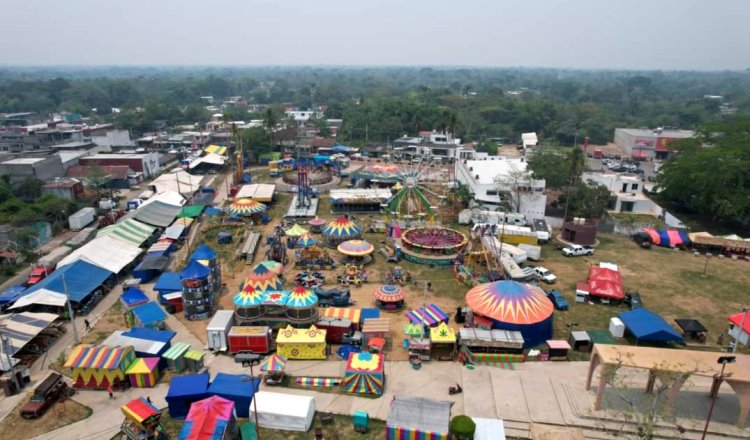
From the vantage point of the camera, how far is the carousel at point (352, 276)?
35.7 meters

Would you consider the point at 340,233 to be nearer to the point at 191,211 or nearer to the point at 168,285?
the point at 168,285

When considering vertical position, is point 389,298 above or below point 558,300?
above

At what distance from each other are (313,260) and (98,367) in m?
18.4

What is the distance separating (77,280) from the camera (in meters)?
32.5

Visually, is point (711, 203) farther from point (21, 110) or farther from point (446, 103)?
point (21, 110)

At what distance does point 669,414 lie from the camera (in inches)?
830

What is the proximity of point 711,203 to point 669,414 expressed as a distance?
3723cm

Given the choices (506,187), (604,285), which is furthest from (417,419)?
(506,187)

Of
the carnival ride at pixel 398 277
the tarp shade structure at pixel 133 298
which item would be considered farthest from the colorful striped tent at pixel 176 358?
the carnival ride at pixel 398 277

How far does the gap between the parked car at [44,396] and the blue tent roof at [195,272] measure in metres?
8.70

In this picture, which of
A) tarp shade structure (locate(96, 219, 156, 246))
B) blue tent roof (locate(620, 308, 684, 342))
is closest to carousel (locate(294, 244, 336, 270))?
tarp shade structure (locate(96, 219, 156, 246))

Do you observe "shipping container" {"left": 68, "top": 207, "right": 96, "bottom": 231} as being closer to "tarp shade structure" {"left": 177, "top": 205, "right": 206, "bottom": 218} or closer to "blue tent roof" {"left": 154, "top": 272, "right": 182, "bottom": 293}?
"tarp shade structure" {"left": 177, "top": 205, "right": 206, "bottom": 218}

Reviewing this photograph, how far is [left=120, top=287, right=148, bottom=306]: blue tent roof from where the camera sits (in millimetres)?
30734

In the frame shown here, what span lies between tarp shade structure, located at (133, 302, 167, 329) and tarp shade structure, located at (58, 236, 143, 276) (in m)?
7.93
